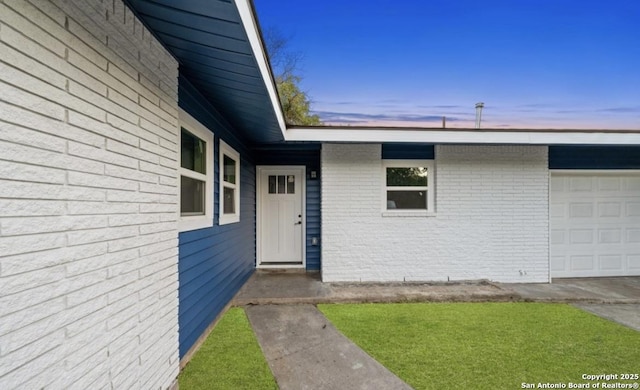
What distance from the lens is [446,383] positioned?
2.31 m

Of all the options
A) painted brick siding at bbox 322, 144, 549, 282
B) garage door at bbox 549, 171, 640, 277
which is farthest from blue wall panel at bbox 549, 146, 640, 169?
painted brick siding at bbox 322, 144, 549, 282

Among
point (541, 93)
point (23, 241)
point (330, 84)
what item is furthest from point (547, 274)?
point (330, 84)

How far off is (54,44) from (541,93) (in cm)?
1208

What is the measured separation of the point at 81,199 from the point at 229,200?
2866 millimetres

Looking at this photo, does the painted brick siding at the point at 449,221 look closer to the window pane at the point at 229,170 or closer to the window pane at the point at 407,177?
the window pane at the point at 407,177

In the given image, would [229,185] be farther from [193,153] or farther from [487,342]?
[487,342]

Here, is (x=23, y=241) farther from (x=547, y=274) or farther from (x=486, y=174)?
(x=547, y=274)

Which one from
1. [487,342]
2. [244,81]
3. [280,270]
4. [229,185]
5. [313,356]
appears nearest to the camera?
[244,81]

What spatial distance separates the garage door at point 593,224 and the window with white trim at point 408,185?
90.7 inches

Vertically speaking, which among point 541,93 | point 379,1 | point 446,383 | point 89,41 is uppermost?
point 379,1

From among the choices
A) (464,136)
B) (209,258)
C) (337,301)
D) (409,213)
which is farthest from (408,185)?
(209,258)

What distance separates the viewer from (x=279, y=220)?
235 inches

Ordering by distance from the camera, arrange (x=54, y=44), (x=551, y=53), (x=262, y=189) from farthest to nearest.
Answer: (x=551, y=53) → (x=262, y=189) → (x=54, y=44)

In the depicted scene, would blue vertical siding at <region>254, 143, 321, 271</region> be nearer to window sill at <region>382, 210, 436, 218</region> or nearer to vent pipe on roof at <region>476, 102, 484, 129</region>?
window sill at <region>382, 210, 436, 218</region>
